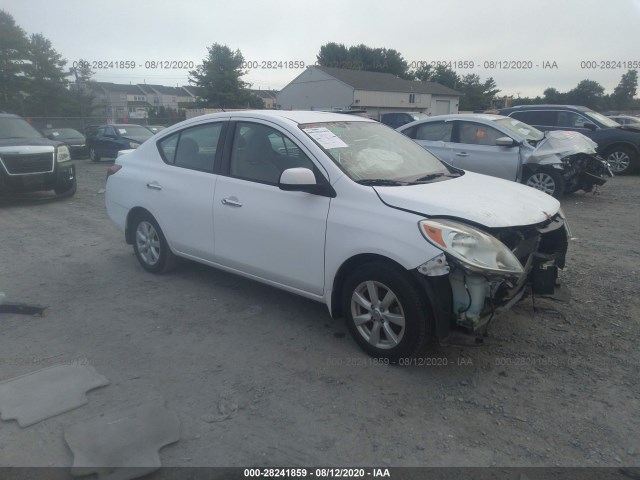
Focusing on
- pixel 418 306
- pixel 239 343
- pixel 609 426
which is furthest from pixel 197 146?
pixel 609 426

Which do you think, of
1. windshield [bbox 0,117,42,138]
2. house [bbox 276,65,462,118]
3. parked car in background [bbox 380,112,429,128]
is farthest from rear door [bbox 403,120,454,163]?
house [bbox 276,65,462,118]

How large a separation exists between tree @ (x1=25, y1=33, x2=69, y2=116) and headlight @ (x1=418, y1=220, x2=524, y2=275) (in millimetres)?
46995

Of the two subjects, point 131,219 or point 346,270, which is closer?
point 346,270

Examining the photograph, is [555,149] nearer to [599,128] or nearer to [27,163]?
[599,128]

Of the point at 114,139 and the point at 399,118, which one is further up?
the point at 399,118

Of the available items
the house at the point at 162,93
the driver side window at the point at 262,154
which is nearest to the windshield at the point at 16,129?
the driver side window at the point at 262,154

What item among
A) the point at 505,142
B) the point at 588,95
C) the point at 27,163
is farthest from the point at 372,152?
the point at 588,95

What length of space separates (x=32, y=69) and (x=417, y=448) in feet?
165

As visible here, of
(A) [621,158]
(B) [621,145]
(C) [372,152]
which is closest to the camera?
(C) [372,152]

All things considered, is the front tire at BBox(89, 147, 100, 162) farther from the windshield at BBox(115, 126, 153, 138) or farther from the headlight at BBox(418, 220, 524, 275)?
the headlight at BBox(418, 220, 524, 275)

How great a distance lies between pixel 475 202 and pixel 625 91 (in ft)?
205

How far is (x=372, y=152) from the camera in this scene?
4.27 meters

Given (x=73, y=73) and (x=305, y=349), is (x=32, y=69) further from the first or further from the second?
(x=305, y=349)

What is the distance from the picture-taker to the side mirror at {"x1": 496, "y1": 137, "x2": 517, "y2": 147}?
29.4ft
